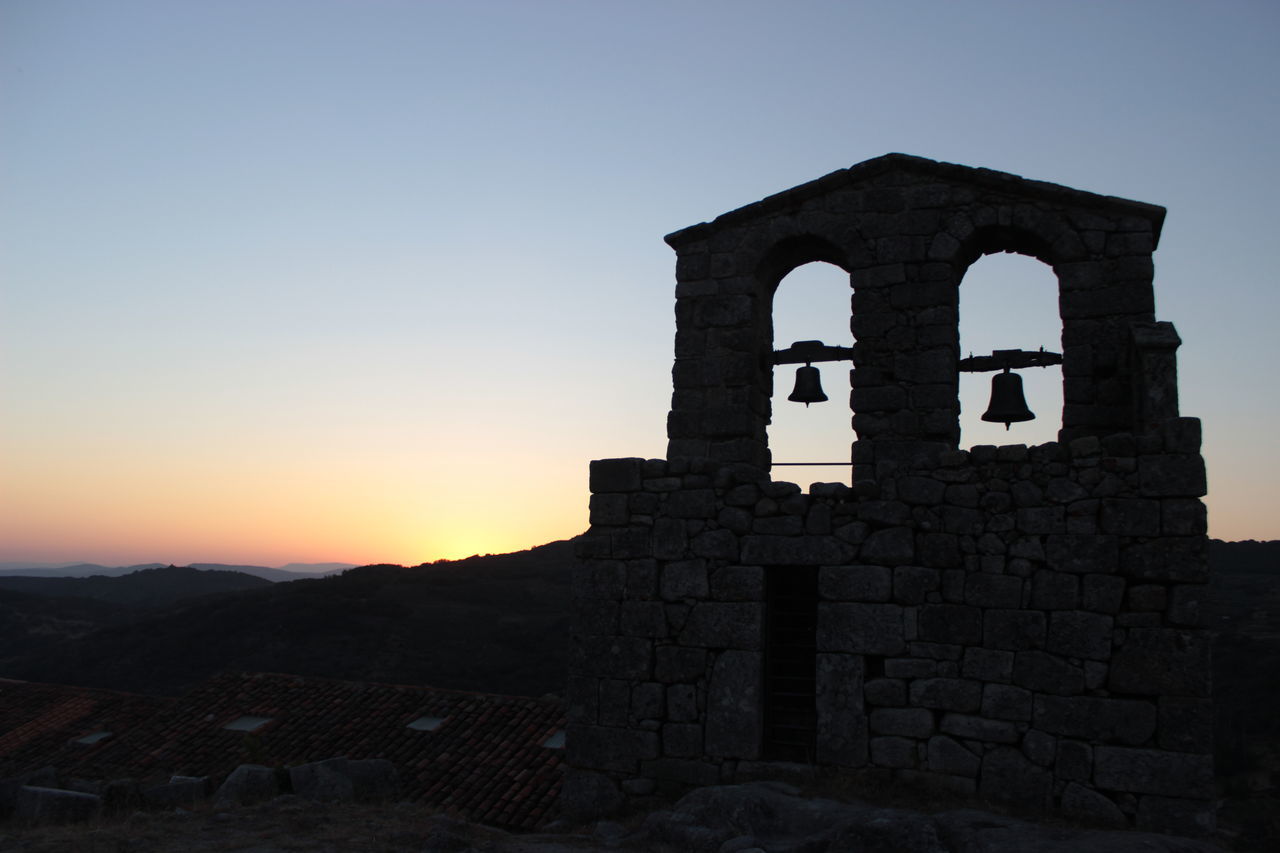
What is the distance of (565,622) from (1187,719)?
29.1 metres

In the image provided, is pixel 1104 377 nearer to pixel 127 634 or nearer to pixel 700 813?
pixel 700 813

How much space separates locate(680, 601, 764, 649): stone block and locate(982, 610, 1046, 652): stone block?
5.44ft

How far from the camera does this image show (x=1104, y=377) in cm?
726


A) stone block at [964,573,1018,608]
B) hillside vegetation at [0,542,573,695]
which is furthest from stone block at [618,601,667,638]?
hillside vegetation at [0,542,573,695]

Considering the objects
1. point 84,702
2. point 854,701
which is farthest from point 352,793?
point 84,702

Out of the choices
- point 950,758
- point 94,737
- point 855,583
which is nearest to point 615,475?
point 855,583

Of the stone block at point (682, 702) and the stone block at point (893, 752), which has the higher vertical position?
the stone block at point (682, 702)

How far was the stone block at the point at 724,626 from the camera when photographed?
7.07 metres

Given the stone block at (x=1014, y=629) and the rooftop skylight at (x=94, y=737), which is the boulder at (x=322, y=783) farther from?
the rooftop skylight at (x=94, y=737)

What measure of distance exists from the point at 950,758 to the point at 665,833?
2042 millimetres

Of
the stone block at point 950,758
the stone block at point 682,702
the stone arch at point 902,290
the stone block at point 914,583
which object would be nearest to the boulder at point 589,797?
the stone block at point 682,702

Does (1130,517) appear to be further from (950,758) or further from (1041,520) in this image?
(950,758)

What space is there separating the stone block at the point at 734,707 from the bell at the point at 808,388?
2.57 metres

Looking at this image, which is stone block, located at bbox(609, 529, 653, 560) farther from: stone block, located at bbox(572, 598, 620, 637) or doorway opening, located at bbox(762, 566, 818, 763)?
doorway opening, located at bbox(762, 566, 818, 763)
